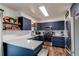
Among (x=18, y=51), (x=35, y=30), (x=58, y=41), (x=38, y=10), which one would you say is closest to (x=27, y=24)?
(x=35, y=30)

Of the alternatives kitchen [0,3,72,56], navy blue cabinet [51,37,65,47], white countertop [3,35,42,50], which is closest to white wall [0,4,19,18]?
kitchen [0,3,72,56]

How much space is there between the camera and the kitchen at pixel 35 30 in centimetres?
126

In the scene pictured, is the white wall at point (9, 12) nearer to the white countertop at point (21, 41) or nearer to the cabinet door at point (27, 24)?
the cabinet door at point (27, 24)

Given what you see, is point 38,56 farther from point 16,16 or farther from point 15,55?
point 16,16

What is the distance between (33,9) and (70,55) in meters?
0.91

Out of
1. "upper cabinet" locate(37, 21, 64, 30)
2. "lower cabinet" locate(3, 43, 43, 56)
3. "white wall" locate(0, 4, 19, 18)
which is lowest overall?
"lower cabinet" locate(3, 43, 43, 56)

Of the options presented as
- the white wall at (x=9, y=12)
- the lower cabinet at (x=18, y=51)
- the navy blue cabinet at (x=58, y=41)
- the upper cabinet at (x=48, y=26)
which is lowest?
the lower cabinet at (x=18, y=51)

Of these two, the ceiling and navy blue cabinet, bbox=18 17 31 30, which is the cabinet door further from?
the ceiling

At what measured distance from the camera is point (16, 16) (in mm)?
1289

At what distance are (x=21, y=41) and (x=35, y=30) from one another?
0.92 ft

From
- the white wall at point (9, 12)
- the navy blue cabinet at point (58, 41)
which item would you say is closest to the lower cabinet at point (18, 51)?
the navy blue cabinet at point (58, 41)

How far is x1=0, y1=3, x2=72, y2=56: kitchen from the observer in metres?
1.26

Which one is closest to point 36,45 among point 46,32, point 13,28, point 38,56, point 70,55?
point 38,56

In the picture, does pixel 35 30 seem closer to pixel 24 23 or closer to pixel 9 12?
pixel 24 23
